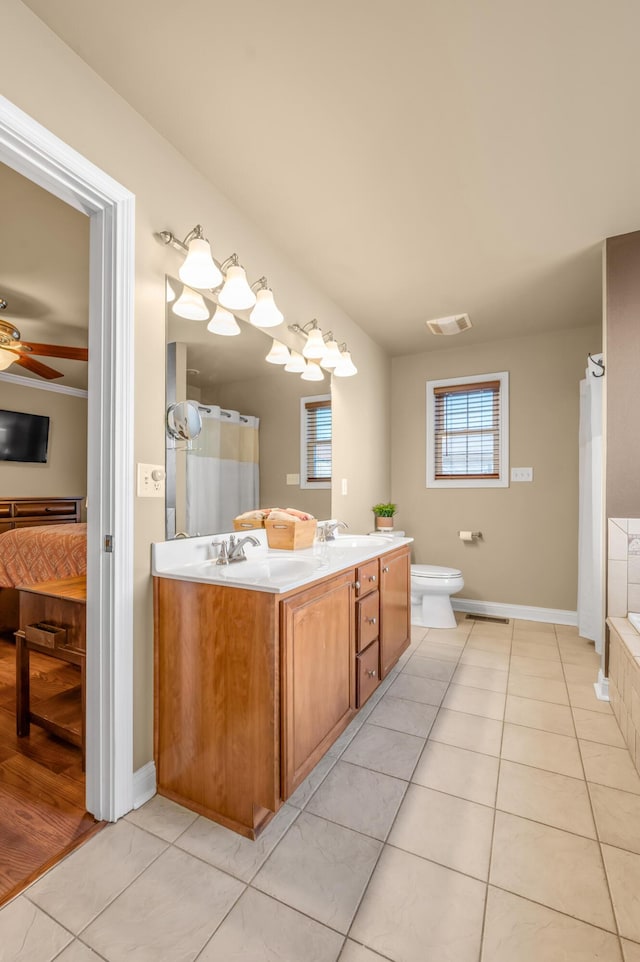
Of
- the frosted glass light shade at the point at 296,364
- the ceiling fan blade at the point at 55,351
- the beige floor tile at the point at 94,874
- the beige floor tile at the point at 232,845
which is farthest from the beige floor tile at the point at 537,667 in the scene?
the ceiling fan blade at the point at 55,351

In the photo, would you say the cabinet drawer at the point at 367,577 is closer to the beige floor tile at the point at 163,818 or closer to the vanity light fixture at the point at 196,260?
the beige floor tile at the point at 163,818

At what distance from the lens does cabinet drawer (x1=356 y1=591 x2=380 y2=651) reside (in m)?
1.93

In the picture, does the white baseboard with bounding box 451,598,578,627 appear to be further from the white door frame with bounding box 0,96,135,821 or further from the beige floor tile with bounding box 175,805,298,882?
the white door frame with bounding box 0,96,135,821

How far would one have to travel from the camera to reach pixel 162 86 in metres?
1.43

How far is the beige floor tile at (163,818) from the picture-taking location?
1380 millimetres

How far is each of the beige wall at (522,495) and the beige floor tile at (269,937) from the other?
3073 millimetres

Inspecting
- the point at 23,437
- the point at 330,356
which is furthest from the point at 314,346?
the point at 23,437

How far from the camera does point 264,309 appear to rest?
2.01m

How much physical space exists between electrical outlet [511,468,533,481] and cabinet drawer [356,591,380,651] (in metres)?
2.14

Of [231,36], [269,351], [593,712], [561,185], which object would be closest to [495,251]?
[561,185]

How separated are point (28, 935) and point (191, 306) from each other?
1975 mm

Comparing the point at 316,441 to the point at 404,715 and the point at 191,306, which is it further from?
the point at 404,715

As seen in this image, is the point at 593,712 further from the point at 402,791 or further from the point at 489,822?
the point at 402,791

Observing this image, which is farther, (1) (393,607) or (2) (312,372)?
(2) (312,372)
